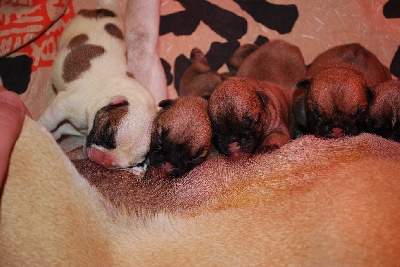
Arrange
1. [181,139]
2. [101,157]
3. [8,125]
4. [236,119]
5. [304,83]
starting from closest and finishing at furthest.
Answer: [8,125] < [101,157] < [181,139] < [236,119] < [304,83]

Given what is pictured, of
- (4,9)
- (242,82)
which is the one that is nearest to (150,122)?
(242,82)

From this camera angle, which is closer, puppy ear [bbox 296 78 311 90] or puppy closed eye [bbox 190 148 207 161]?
puppy closed eye [bbox 190 148 207 161]

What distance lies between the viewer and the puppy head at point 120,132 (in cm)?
268

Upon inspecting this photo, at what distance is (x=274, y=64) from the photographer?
3570 millimetres

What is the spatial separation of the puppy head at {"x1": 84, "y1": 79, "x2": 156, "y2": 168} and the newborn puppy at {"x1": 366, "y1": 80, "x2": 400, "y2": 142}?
1.33 metres

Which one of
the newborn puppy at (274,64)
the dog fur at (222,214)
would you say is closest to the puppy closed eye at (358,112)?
the dog fur at (222,214)

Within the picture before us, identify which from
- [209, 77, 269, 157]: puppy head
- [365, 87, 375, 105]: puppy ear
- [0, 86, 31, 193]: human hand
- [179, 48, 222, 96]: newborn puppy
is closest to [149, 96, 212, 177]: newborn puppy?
[209, 77, 269, 157]: puppy head

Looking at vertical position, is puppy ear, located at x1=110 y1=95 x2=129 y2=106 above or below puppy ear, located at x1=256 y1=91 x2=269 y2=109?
above

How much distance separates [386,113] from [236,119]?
0.90m

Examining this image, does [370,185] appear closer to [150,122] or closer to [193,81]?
[150,122]

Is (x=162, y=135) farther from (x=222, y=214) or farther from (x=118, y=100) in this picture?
(x=222, y=214)

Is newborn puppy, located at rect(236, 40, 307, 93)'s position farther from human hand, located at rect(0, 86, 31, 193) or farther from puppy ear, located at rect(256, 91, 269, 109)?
human hand, located at rect(0, 86, 31, 193)

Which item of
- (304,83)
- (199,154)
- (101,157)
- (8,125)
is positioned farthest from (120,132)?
(304,83)

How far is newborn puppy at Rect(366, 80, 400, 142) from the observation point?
2.94 metres
